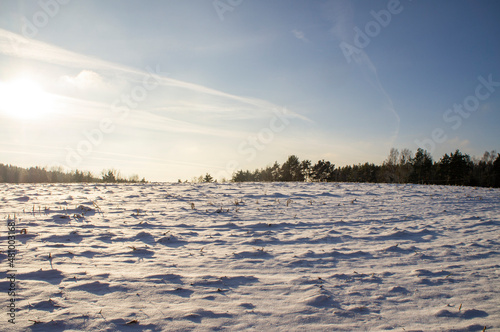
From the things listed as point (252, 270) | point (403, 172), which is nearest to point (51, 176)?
point (252, 270)

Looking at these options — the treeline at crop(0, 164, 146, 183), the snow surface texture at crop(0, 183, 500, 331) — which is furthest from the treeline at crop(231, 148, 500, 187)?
the snow surface texture at crop(0, 183, 500, 331)

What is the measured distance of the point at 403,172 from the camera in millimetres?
60281

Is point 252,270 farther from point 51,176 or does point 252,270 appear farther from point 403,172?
point 403,172

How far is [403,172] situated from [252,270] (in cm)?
6708

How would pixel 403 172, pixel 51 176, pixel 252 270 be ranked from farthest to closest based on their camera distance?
pixel 403 172 < pixel 51 176 < pixel 252 270

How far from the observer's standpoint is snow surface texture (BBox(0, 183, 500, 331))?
2.77 meters

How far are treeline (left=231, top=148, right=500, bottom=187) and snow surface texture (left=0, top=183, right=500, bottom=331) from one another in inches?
1603

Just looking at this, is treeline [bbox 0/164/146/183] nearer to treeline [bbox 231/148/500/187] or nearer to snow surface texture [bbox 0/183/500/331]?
snow surface texture [bbox 0/183/500/331]

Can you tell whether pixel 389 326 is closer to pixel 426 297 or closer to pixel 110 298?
pixel 426 297

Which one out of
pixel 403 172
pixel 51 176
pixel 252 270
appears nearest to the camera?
pixel 252 270

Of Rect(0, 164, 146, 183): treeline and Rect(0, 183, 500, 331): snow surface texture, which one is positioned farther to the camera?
Rect(0, 164, 146, 183): treeline

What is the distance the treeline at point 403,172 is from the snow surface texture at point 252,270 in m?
40.7

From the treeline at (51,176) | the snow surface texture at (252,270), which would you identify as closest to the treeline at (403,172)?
the treeline at (51,176)

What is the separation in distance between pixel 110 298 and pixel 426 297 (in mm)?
3943
